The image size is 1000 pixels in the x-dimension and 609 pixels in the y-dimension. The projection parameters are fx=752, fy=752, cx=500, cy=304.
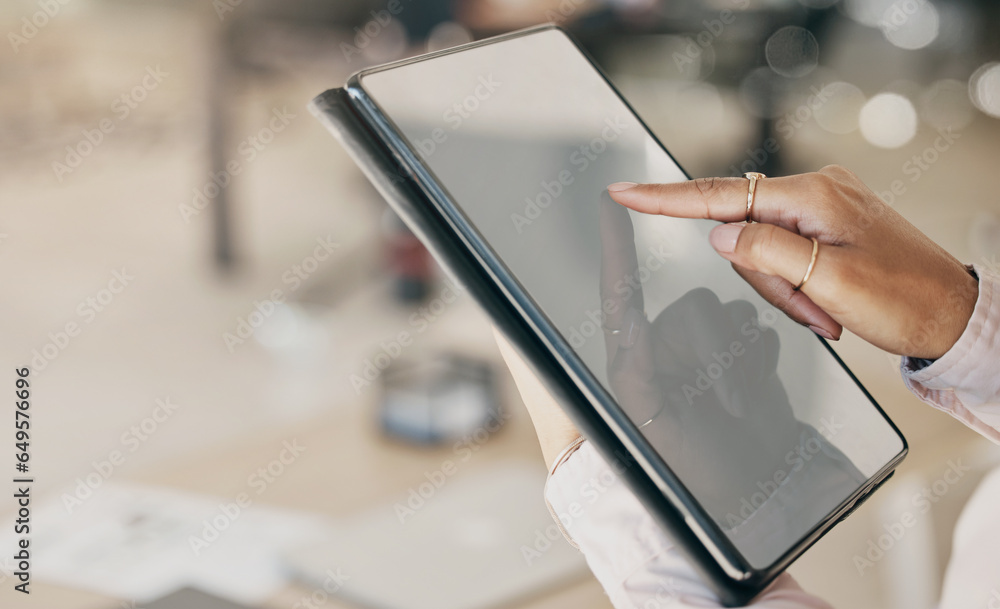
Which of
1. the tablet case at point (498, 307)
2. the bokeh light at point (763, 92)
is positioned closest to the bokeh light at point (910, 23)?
the bokeh light at point (763, 92)

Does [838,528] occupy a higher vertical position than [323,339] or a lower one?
lower

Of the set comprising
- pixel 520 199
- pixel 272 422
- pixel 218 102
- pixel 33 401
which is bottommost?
pixel 520 199

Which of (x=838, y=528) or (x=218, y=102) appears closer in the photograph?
(x=838, y=528)

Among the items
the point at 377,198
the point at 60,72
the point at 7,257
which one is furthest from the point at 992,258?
the point at 7,257

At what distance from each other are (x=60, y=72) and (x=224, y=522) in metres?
2.29

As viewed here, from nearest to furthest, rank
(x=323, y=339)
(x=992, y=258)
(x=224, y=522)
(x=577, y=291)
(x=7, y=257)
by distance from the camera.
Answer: (x=577, y=291) < (x=224, y=522) < (x=992, y=258) < (x=323, y=339) < (x=7, y=257)

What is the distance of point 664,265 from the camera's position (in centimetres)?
40

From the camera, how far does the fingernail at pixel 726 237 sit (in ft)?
1.34

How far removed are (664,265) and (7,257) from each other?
2921mm

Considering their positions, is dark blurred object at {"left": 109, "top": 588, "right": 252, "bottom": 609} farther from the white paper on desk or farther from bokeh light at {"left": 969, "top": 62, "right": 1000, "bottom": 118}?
bokeh light at {"left": 969, "top": 62, "right": 1000, "bottom": 118}

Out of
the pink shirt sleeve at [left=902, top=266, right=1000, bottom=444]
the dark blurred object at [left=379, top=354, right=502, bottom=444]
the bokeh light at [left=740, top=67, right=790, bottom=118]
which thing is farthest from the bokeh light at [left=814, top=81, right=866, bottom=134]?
the pink shirt sleeve at [left=902, top=266, right=1000, bottom=444]

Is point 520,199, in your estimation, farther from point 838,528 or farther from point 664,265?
point 838,528

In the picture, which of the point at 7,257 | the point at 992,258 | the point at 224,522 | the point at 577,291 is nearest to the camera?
the point at 577,291

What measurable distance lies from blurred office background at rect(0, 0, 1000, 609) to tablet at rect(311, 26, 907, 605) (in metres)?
0.18
